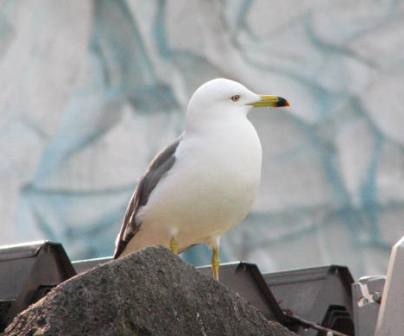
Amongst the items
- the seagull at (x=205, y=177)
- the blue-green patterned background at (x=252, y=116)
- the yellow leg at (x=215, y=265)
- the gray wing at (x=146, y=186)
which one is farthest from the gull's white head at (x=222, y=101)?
the blue-green patterned background at (x=252, y=116)

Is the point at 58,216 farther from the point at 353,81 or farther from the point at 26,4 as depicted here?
the point at 353,81

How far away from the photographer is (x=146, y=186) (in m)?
3.92

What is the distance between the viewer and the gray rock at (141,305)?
2.11m

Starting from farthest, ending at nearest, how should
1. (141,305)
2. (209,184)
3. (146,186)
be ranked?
Answer: (146,186) → (209,184) → (141,305)

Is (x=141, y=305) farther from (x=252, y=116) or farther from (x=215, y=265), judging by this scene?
(x=252, y=116)

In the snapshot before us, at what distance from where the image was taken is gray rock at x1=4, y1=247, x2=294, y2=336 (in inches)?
83.0

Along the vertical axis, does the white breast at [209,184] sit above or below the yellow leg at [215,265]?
above

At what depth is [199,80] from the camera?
11844 millimetres

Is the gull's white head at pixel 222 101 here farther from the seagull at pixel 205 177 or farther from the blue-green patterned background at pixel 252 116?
the blue-green patterned background at pixel 252 116

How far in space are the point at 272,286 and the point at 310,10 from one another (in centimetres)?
850

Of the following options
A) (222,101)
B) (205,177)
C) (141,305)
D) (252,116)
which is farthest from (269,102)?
(252,116)

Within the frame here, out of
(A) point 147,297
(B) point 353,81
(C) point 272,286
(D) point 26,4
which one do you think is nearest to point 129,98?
(D) point 26,4

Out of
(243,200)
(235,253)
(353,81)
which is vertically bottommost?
(235,253)

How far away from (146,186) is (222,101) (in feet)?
1.10
